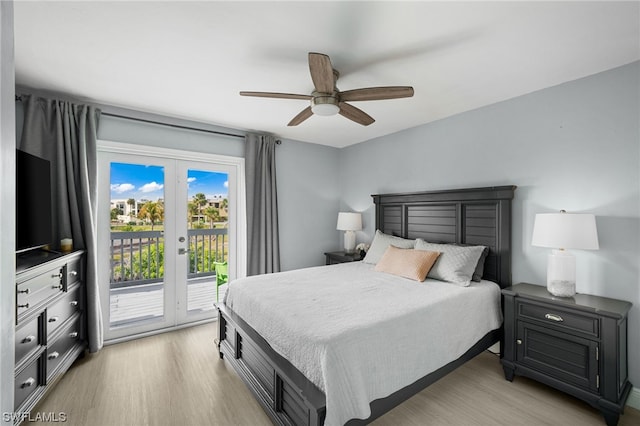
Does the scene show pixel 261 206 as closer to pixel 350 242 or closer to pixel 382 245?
pixel 350 242

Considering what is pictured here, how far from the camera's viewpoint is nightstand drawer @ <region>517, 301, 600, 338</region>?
2018mm

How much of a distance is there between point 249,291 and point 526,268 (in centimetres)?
261

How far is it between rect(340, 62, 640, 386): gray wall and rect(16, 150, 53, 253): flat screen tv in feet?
12.7

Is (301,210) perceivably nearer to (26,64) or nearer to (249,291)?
(249,291)

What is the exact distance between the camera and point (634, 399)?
2119 millimetres

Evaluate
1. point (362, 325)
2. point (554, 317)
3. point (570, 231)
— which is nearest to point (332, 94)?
point (362, 325)

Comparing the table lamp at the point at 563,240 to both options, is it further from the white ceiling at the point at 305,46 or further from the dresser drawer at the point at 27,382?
the dresser drawer at the point at 27,382

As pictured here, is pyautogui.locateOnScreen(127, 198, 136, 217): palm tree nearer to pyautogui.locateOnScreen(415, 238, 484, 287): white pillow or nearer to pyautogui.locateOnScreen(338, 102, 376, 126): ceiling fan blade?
pyautogui.locateOnScreen(338, 102, 376, 126): ceiling fan blade

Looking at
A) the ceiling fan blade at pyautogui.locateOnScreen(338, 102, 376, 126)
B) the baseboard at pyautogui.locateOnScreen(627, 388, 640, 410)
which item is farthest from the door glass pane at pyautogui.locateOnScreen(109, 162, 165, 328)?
the baseboard at pyautogui.locateOnScreen(627, 388, 640, 410)

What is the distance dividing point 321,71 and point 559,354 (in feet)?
8.87

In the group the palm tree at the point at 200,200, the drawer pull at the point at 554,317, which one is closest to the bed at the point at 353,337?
the drawer pull at the point at 554,317

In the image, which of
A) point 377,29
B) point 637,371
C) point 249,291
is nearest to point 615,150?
point 637,371

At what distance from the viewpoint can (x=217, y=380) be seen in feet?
7.91

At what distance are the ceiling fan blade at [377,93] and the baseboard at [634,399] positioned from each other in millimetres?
2760
